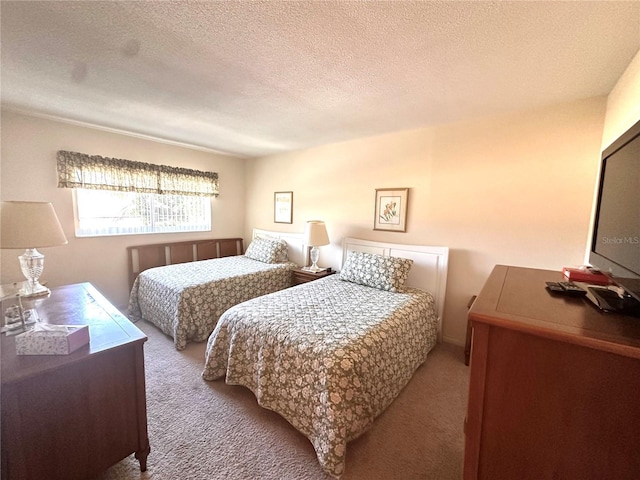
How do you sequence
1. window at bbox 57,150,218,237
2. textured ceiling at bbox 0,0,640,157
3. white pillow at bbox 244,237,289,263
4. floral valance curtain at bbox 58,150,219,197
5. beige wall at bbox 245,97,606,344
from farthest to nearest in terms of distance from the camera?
white pillow at bbox 244,237,289,263 → window at bbox 57,150,218,237 → floral valance curtain at bbox 58,150,219,197 → beige wall at bbox 245,97,606,344 → textured ceiling at bbox 0,0,640,157

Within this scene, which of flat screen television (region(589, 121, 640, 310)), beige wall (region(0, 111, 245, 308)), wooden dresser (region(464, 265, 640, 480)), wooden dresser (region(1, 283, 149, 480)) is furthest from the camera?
beige wall (region(0, 111, 245, 308))

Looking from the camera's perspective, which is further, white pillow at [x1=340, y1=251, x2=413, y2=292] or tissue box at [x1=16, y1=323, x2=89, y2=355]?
white pillow at [x1=340, y1=251, x2=413, y2=292]

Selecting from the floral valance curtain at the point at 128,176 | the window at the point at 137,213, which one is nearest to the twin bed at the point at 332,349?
the window at the point at 137,213

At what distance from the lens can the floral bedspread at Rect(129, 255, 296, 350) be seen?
2.65 metres

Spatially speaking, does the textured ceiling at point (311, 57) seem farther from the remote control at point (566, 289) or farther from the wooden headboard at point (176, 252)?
the wooden headboard at point (176, 252)

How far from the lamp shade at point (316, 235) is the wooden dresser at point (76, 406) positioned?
7.12ft

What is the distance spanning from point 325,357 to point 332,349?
0.20 feet

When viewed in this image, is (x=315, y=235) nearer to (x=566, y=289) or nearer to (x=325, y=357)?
(x=325, y=357)

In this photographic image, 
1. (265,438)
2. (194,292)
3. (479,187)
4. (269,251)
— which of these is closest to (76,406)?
(265,438)

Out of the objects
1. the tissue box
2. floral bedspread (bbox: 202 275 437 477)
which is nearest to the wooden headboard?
floral bedspread (bbox: 202 275 437 477)

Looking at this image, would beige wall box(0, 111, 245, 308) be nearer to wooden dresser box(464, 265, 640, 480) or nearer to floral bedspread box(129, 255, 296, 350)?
floral bedspread box(129, 255, 296, 350)

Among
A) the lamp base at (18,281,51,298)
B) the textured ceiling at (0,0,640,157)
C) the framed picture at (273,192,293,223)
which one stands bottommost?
the lamp base at (18,281,51,298)

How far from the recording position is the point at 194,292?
2705mm

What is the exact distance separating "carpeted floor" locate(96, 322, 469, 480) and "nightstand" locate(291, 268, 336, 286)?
1.61 metres
